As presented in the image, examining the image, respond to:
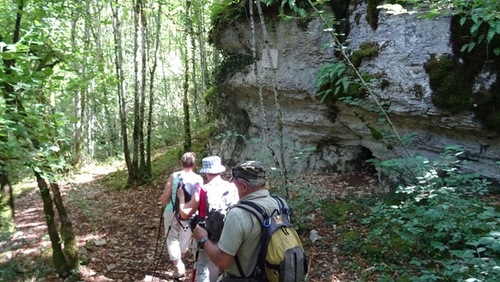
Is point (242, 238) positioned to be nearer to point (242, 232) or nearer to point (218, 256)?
point (242, 232)

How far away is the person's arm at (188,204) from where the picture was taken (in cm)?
495

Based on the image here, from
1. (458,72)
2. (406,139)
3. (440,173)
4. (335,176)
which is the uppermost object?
(458,72)

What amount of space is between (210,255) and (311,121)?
6.93 m

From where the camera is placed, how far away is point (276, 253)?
9.40ft

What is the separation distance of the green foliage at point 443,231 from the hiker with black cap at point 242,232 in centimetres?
164

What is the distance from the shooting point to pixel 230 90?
11.5 metres

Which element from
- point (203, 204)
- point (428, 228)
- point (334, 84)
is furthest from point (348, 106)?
point (203, 204)

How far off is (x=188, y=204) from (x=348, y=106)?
4856 mm

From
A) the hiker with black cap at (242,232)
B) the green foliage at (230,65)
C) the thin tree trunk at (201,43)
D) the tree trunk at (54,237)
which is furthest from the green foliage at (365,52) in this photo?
the thin tree trunk at (201,43)

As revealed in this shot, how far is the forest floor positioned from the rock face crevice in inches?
43.3

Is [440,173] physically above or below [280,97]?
below

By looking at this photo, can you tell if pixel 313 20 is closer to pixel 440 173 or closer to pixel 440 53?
pixel 440 53

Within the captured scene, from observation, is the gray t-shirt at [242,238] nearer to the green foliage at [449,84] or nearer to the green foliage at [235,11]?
the green foliage at [449,84]

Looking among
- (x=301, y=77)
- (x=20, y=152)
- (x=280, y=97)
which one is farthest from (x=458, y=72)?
(x=20, y=152)
